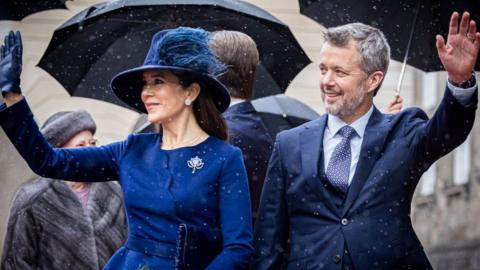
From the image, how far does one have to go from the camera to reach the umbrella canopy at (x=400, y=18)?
857 cm

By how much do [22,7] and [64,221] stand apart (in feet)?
5.23

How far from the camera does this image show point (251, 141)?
6934mm

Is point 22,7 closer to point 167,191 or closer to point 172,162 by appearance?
point 172,162

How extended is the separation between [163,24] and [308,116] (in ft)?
4.77

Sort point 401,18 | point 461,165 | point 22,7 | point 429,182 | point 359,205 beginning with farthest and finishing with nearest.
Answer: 1. point 429,182
2. point 461,165
3. point 22,7
4. point 401,18
5. point 359,205

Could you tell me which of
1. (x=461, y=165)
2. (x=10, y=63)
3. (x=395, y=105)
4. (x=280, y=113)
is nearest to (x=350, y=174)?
(x=10, y=63)

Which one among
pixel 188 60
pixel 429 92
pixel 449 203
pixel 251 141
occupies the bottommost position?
pixel 449 203

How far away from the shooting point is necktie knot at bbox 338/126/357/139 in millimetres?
6242

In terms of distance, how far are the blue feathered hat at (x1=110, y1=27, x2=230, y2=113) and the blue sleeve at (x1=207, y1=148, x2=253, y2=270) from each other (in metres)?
0.39

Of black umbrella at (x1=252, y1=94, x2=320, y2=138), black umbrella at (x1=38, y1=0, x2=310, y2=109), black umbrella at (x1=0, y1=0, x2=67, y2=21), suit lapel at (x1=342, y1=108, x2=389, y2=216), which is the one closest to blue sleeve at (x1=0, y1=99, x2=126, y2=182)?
suit lapel at (x1=342, y1=108, x2=389, y2=216)

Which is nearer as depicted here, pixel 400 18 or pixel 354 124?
pixel 354 124

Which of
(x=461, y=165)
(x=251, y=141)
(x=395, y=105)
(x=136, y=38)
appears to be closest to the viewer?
(x=251, y=141)

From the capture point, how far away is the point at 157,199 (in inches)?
237

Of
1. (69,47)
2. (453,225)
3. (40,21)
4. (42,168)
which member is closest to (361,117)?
(42,168)
